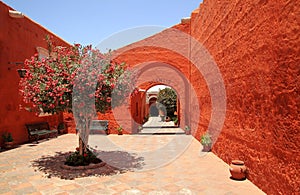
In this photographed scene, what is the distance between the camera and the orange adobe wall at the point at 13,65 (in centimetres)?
879

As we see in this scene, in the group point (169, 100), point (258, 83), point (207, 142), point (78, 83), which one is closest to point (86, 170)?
point (78, 83)

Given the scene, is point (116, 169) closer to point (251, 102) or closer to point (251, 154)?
point (251, 154)

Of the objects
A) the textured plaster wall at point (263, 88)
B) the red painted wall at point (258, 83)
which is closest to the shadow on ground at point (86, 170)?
the red painted wall at point (258, 83)

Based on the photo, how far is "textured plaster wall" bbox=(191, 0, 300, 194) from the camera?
361 cm

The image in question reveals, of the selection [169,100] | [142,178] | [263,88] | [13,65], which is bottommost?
[142,178]

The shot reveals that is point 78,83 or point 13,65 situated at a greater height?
point 13,65

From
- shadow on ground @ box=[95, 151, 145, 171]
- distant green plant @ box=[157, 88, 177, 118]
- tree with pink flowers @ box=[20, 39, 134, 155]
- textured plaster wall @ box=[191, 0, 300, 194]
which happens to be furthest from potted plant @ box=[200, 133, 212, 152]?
distant green plant @ box=[157, 88, 177, 118]

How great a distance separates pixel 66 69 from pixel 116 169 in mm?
2849

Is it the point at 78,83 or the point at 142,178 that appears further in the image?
the point at 78,83

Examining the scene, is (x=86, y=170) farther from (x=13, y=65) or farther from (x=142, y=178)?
(x=13, y=65)

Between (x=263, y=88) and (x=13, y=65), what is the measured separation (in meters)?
9.07

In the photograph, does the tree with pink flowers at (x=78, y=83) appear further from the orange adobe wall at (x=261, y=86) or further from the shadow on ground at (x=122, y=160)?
the orange adobe wall at (x=261, y=86)

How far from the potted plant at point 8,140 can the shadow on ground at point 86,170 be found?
6.70ft

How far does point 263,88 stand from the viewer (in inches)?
177
